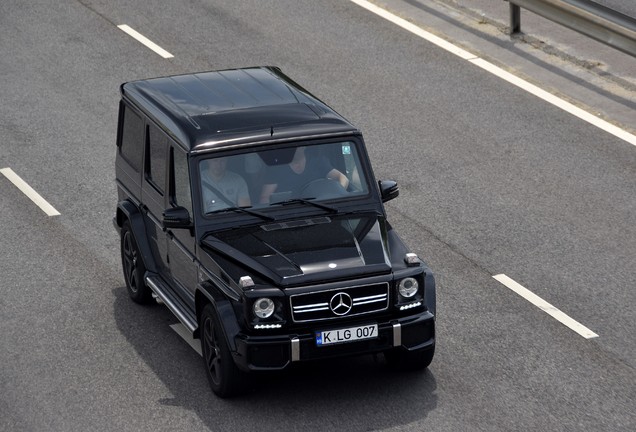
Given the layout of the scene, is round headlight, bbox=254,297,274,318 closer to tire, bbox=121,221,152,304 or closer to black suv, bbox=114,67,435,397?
black suv, bbox=114,67,435,397

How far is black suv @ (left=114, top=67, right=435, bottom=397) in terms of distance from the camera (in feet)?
31.2

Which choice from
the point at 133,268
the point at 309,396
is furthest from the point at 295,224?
the point at 133,268

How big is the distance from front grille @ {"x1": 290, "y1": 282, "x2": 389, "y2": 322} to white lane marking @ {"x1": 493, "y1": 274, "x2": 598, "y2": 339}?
2277 mm

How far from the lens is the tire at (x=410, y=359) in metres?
10.1

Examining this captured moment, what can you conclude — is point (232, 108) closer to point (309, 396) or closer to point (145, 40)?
point (309, 396)

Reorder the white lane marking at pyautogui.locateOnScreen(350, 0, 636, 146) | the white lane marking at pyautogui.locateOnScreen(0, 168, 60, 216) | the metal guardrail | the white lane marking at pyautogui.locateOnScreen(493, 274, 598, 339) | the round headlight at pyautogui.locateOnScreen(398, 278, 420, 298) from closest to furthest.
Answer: the round headlight at pyautogui.locateOnScreen(398, 278, 420, 298) → the white lane marking at pyautogui.locateOnScreen(493, 274, 598, 339) → the white lane marking at pyautogui.locateOnScreen(0, 168, 60, 216) → the white lane marking at pyautogui.locateOnScreen(350, 0, 636, 146) → the metal guardrail

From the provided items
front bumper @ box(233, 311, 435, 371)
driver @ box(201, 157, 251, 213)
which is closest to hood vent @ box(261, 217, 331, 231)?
driver @ box(201, 157, 251, 213)

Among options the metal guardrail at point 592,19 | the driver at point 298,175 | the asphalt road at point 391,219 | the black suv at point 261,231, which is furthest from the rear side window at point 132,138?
the metal guardrail at point 592,19

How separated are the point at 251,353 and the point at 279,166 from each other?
5.49ft

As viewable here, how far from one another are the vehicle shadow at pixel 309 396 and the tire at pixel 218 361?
3.9 inches

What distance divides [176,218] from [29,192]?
4919 mm

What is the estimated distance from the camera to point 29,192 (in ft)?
48.4

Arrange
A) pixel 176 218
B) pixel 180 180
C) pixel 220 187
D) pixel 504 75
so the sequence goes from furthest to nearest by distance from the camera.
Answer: pixel 504 75 → pixel 180 180 → pixel 220 187 → pixel 176 218

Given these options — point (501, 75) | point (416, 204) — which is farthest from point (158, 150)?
point (501, 75)
